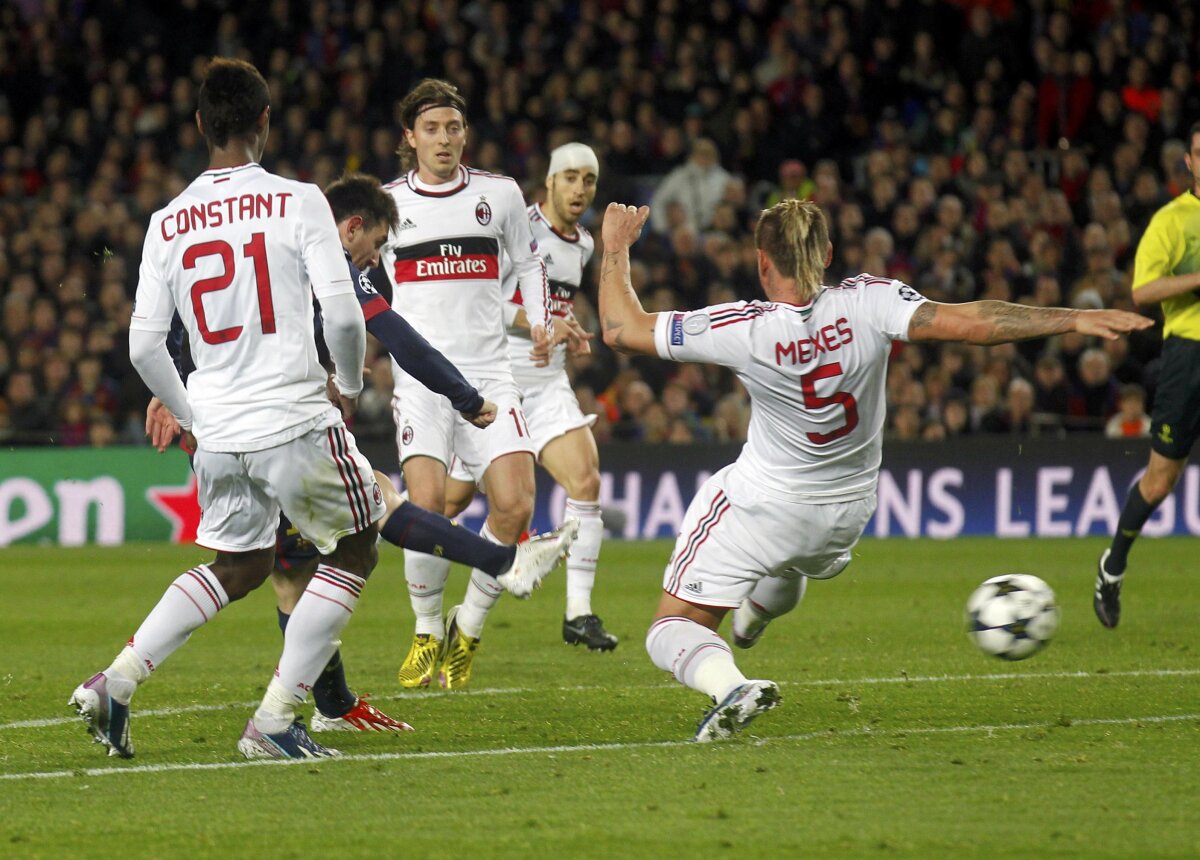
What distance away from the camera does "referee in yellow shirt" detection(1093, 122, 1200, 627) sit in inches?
349

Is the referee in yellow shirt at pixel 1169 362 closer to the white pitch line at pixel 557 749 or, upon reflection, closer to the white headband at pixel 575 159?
the white pitch line at pixel 557 749

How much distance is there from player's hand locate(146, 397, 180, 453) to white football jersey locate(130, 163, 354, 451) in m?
0.33

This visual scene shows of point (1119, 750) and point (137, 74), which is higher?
point (137, 74)

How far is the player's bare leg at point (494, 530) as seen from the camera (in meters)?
8.02

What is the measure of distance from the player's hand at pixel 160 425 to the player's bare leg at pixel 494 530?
2.18 m

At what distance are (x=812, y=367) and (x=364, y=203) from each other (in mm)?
1726

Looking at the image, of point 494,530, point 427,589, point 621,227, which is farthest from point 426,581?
point 621,227

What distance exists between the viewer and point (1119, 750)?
5734 millimetres

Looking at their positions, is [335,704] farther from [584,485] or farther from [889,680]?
[584,485]

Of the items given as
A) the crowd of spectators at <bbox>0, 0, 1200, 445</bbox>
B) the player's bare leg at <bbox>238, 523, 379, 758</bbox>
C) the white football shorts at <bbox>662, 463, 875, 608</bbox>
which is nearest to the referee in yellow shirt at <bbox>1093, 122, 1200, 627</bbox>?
the white football shorts at <bbox>662, 463, 875, 608</bbox>

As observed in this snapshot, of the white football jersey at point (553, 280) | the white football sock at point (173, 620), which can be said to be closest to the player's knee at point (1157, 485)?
the white football jersey at point (553, 280)

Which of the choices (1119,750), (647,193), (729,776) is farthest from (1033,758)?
(647,193)

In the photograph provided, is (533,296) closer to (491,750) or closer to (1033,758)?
(491,750)

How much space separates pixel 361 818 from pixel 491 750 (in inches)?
47.3
